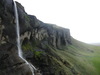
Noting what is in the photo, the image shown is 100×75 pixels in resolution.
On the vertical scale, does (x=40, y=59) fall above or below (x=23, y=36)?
below

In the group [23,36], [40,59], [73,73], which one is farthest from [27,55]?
[73,73]

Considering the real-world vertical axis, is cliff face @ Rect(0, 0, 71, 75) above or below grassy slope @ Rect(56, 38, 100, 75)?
above

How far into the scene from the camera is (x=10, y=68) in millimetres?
41500

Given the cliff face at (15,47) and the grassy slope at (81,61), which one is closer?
the cliff face at (15,47)

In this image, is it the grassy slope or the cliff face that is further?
the grassy slope

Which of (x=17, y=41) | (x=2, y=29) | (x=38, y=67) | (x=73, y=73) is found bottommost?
(x=73, y=73)

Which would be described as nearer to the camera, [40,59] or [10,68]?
[10,68]

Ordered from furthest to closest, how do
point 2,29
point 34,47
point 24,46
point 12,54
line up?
1. point 34,47
2. point 24,46
3. point 2,29
4. point 12,54

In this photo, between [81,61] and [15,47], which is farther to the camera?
[81,61]

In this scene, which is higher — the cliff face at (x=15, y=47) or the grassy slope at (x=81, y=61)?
the cliff face at (x=15, y=47)

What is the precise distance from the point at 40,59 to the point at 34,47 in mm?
9826

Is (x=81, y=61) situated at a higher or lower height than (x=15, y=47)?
lower

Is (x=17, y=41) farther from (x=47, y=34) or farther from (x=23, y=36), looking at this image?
(x=47, y=34)

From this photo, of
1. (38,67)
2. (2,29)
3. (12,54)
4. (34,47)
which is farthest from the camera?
(34,47)
